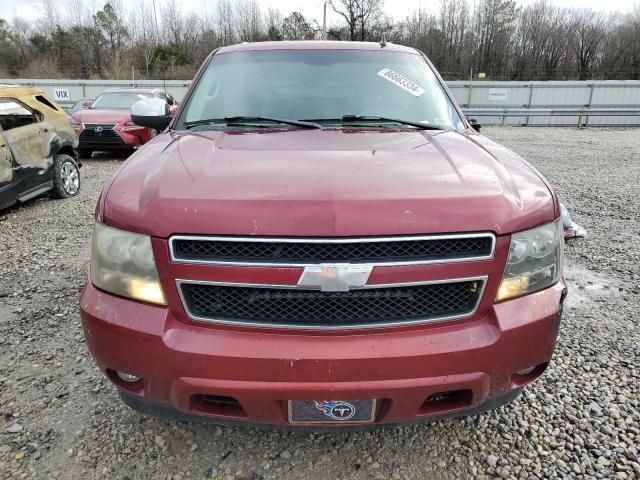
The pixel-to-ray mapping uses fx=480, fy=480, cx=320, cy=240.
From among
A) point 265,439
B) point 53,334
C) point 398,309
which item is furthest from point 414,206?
point 53,334

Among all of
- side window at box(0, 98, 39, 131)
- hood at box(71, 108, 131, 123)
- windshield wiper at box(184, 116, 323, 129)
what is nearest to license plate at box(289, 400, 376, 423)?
windshield wiper at box(184, 116, 323, 129)

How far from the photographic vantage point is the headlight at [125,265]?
66.4 inches

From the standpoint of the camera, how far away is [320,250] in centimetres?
159

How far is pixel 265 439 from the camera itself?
2211mm

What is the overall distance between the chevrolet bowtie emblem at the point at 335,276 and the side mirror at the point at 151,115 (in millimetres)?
2028

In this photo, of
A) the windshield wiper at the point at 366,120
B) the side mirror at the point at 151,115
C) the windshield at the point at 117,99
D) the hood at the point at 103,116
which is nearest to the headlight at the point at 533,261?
the windshield wiper at the point at 366,120

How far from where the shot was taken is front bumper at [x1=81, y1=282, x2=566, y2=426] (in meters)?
1.61

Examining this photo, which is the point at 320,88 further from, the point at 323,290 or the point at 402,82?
the point at 323,290

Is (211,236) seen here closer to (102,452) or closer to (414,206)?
(414,206)

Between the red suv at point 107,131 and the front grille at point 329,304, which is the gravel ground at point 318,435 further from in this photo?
the red suv at point 107,131

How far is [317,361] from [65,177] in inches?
265

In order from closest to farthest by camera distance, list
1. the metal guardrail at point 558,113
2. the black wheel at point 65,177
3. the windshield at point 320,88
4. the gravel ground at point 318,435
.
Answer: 1. the gravel ground at point 318,435
2. the windshield at point 320,88
3. the black wheel at point 65,177
4. the metal guardrail at point 558,113

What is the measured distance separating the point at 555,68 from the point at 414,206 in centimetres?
5060

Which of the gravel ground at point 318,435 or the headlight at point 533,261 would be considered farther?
the gravel ground at point 318,435
